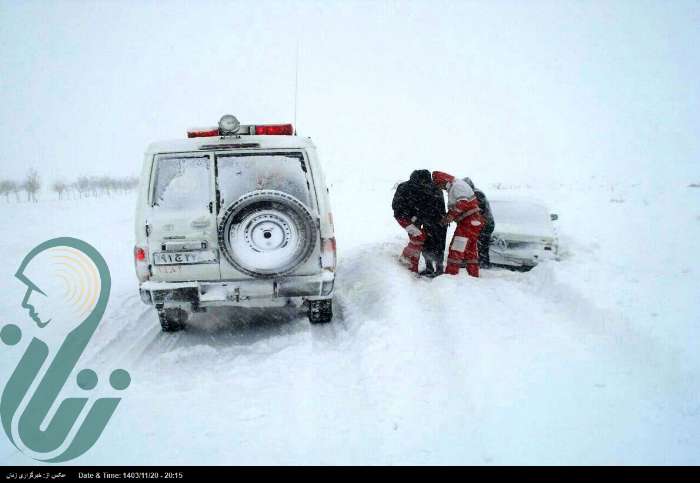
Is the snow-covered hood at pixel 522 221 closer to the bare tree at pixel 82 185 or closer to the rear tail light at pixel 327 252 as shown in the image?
the rear tail light at pixel 327 252

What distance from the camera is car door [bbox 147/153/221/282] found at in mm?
4195

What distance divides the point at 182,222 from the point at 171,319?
1.35 meters

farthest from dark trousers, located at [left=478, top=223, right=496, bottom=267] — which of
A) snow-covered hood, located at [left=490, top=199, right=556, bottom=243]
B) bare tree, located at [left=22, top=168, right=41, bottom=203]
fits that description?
bare tree, located at [left=22, top=168, right=41, bottom=203]

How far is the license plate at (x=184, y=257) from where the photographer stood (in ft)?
13.8

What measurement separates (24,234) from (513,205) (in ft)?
45.0

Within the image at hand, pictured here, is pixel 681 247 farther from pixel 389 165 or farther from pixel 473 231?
pixel 389 165

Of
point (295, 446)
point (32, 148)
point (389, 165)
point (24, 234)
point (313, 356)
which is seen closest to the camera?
point (295, 446)

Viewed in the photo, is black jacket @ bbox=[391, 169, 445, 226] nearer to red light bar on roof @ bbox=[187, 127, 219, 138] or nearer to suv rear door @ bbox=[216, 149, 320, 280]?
suv rear door @ bbox=[216, 149, 320, 280]

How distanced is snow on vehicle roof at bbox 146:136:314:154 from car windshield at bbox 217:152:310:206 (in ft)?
0.32

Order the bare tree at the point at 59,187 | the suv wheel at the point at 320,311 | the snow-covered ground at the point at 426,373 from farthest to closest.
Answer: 1. the bare tree at the point at 59,187
2. the suv wheel at the point at 320,311
3. the snow-covered ground at the point at 426,373

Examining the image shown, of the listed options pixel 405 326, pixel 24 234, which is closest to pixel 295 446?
pixel 405 326

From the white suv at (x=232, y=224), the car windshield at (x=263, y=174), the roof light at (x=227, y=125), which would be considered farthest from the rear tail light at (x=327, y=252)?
the roof light at (x=227, y=125)

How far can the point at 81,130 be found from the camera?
76938 mm

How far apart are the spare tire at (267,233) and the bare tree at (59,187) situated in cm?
3173
